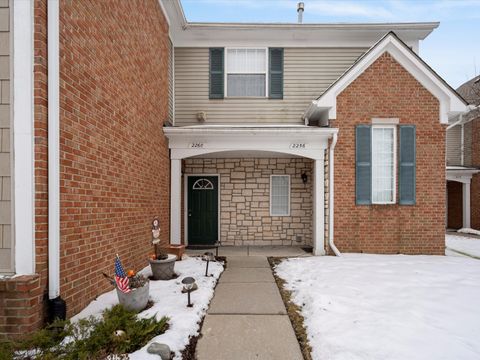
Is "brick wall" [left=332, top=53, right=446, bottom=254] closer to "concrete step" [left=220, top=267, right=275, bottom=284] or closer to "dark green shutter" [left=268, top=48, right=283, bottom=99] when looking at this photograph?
"dark green shutter" [left=268, top=48, right=283, bottom=99]

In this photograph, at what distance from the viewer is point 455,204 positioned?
12.8 m

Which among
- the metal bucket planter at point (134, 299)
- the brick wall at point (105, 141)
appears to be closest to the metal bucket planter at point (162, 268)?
the brick wall at point (105, 141)

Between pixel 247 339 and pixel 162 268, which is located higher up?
pixel 162 268

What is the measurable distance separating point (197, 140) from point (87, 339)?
5254 mm

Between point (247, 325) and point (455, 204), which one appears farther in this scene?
point (455, 204)

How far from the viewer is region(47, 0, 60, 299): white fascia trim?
9.48ft

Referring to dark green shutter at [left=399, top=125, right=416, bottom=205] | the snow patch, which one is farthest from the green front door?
the snow patch

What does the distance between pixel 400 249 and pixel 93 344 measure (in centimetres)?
704

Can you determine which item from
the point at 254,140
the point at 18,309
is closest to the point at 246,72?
the point at 254,140

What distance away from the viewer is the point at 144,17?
5.74 meters

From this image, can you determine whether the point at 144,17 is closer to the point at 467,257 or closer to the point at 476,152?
the point at 467,257

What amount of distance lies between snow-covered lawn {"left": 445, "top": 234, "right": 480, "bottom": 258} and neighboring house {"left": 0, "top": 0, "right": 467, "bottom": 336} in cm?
166

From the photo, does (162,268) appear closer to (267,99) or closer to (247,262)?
(247,262)

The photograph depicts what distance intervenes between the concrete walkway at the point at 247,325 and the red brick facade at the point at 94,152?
1749mm
